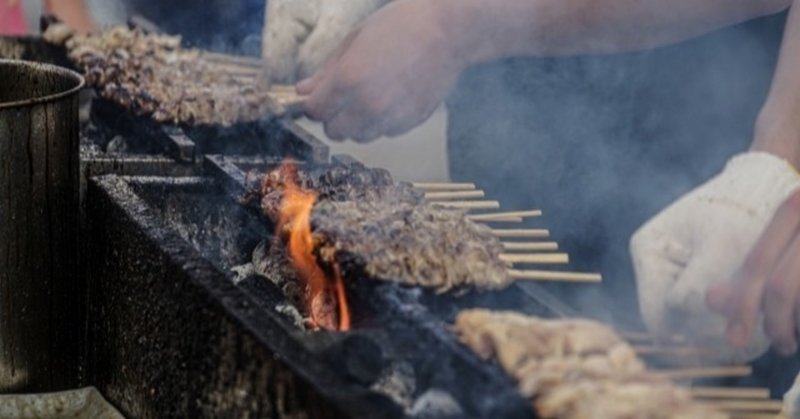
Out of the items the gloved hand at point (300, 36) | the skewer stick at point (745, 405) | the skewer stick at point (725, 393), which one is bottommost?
the skewer stick at point (745, 405)

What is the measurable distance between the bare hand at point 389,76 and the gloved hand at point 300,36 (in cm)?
90

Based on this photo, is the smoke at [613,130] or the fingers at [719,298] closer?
the fingers at [719,298]

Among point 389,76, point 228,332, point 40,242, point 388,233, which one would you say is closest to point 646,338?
point 388,233

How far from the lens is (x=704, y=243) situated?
4.20 m

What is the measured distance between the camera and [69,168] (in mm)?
5461

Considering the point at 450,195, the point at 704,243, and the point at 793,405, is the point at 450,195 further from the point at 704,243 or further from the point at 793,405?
the point at 793,405

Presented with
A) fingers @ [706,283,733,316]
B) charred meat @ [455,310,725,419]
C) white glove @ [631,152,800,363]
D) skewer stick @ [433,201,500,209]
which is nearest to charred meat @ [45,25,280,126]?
skewer stick @ [433,201,500,209]

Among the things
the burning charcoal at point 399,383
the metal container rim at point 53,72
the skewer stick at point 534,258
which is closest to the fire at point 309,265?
the burning charcoal at point 399,383

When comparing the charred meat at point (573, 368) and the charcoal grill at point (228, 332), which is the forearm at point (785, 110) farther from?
the charred meat at point (573, 368)

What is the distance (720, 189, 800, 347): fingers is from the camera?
3850 millimetres

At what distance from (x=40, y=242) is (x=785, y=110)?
9.42ft

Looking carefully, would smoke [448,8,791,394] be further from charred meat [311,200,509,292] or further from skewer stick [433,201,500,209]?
charred meat [311,200,509,292]

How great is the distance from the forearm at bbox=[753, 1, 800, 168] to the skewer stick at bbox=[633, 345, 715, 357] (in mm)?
1056

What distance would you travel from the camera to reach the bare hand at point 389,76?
590 centimetres
